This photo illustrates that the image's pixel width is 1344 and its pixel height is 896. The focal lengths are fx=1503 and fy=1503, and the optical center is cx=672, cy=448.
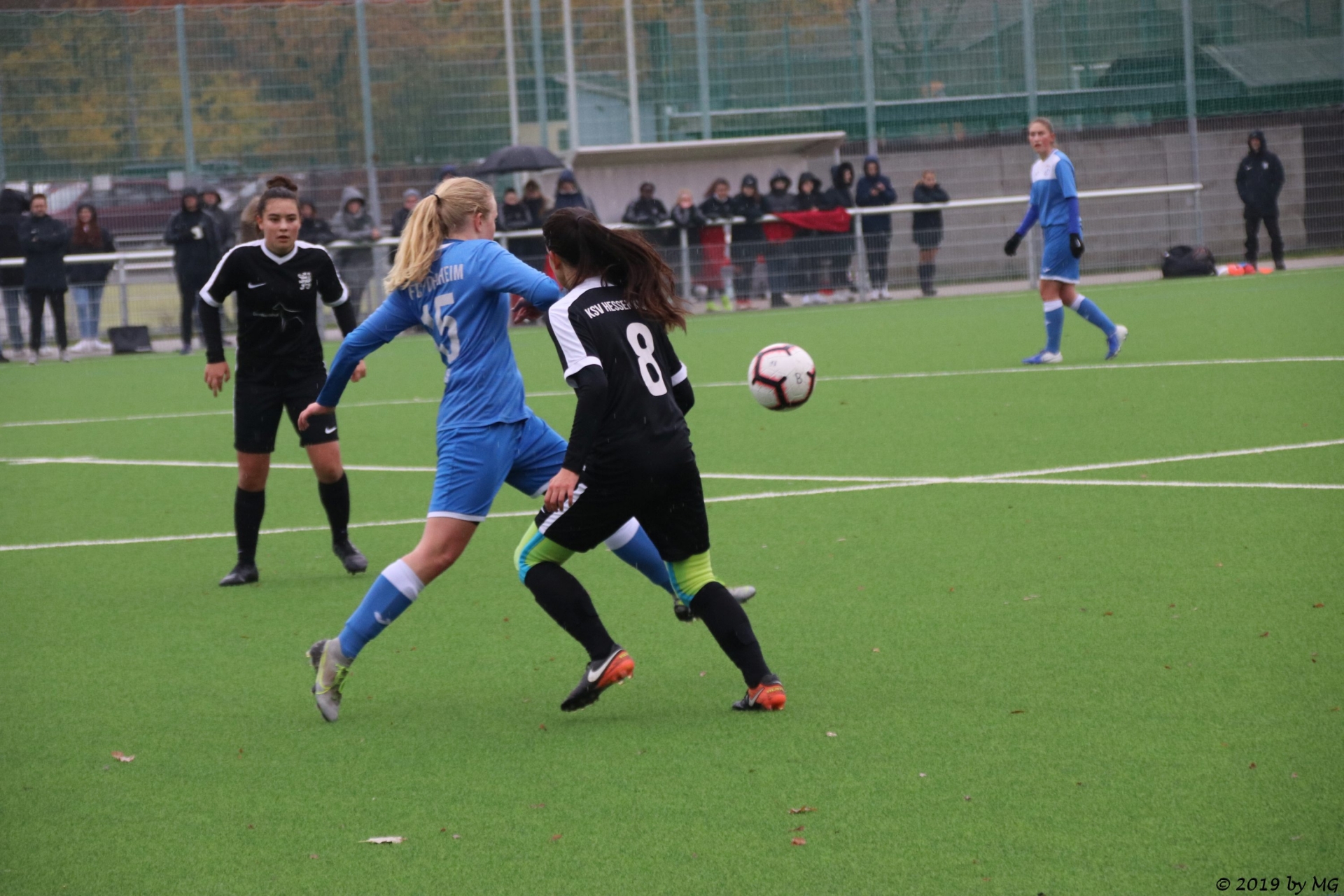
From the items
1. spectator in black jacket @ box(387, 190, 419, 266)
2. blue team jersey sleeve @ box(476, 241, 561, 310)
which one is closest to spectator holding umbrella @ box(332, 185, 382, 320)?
spectator in black jacket @ box(387, 190, 419, 266)

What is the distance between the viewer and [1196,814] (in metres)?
3.71

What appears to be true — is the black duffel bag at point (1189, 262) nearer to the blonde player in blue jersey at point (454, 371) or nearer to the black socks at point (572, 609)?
the blonde player in blue jersey at point (454, 371)

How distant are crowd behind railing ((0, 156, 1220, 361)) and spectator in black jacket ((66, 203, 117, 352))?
2cm

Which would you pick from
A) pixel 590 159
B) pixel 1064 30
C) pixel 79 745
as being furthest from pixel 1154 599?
pixel 1064 30

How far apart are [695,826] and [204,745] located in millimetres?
1811

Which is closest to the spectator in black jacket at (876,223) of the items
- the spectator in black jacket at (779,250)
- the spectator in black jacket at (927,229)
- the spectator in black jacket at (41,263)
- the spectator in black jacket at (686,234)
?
the spectator in black jacket at (927,229)

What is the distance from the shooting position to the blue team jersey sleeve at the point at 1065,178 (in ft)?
45.4

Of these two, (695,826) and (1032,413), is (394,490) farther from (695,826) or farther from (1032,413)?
(695,826)

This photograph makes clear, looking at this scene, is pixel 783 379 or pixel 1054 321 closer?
pixel 783 379

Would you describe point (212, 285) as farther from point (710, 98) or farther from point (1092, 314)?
point (710, 98)

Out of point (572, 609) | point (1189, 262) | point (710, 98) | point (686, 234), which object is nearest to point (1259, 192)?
point (1189, 262)

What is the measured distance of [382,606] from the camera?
16.4ft

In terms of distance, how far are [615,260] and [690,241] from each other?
1936 cm

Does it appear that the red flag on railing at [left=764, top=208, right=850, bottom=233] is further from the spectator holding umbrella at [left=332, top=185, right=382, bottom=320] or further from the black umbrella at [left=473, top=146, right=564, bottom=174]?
the spectator holding umbrella at [left=332, top=185, right=382, bottom=320]
